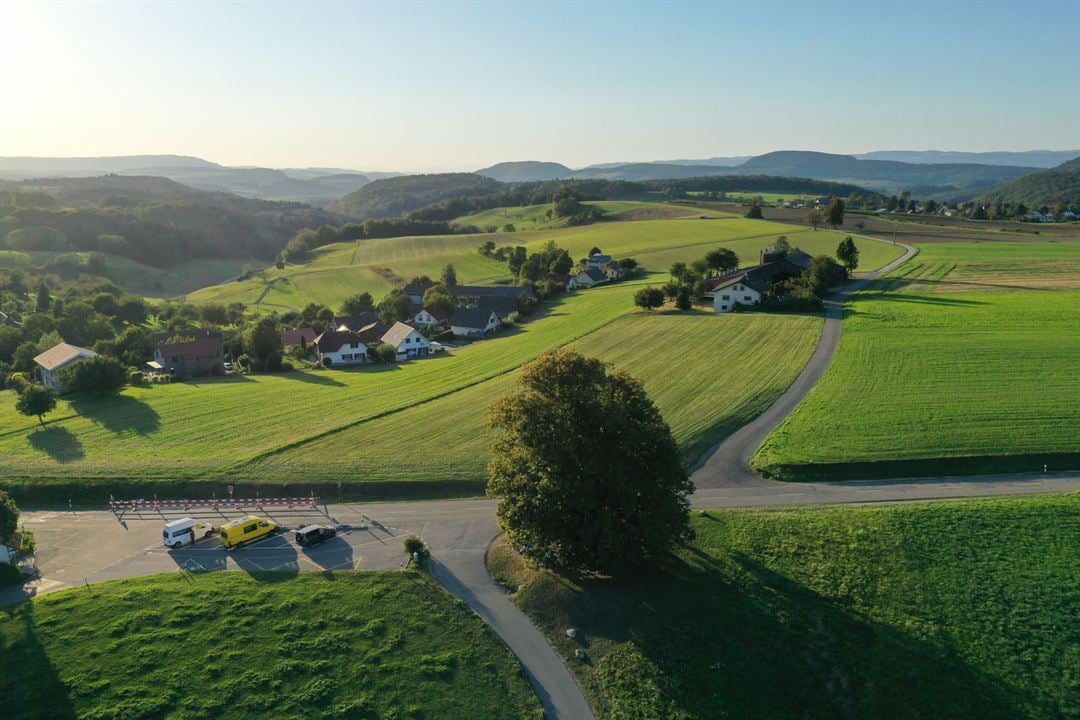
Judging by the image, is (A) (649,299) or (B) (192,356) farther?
(A) (649,299)

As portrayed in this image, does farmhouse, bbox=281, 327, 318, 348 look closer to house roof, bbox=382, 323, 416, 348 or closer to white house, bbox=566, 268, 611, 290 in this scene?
house roof, bbox=382, 323, 416, 348

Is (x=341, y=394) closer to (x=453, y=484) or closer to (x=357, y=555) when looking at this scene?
(x=453, y=484)

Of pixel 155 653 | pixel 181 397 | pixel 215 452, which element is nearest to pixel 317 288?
pixel 181 397

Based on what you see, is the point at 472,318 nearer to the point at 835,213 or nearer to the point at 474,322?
the point at 474,322

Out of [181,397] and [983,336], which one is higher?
[983,336]

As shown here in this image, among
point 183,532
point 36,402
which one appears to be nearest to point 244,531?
point 183,532

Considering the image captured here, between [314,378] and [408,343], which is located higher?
[408,343]
